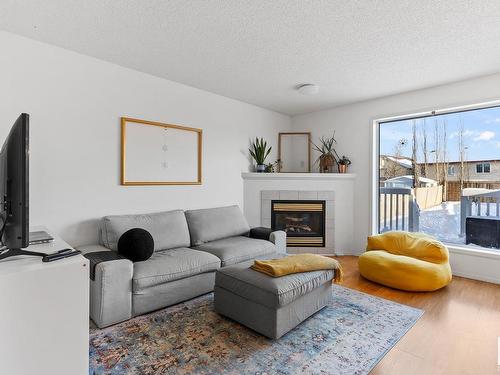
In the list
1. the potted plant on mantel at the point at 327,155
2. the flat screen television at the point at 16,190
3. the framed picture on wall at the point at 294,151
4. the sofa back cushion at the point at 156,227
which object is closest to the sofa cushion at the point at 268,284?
the sofa back cushion at the point at 156,227

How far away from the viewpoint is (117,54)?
2711mm

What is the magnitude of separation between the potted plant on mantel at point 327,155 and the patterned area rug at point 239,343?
2458mm

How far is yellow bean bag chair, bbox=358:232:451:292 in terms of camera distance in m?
2.86

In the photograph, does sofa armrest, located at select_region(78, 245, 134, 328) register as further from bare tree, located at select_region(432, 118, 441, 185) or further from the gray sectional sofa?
bare tree, located at select_region(432, 118, 441, 185)

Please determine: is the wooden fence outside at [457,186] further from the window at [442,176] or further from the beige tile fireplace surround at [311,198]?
the beige tile fireplace surround at [311,198]

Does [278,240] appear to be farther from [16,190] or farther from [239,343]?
[16,190]

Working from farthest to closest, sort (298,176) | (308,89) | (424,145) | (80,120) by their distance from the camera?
(298,176), (424,145), (308,89), (80,120)

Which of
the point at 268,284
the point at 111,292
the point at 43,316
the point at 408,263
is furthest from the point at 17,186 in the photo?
the point at 408,263

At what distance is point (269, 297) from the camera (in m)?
1.98

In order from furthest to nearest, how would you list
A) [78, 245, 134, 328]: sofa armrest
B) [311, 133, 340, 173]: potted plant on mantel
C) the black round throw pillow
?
[311, 133, 340, 173]: potted plant on mantel, the black round throw pillow, [78, 245, 134, 328]: sofa armrest

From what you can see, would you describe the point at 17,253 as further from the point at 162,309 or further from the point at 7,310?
the point at 162,309

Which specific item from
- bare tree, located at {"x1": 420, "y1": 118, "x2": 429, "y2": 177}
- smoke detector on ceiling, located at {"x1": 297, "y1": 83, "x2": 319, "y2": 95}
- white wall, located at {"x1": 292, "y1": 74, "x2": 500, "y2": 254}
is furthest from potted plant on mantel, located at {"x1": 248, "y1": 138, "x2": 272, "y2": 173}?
bare tree, located at {"x1": 420, "y1": 118, "x2": 429, "y2": 177}

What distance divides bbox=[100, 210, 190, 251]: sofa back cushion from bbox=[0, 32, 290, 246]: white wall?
0.70 ft

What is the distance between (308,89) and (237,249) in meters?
2.18
